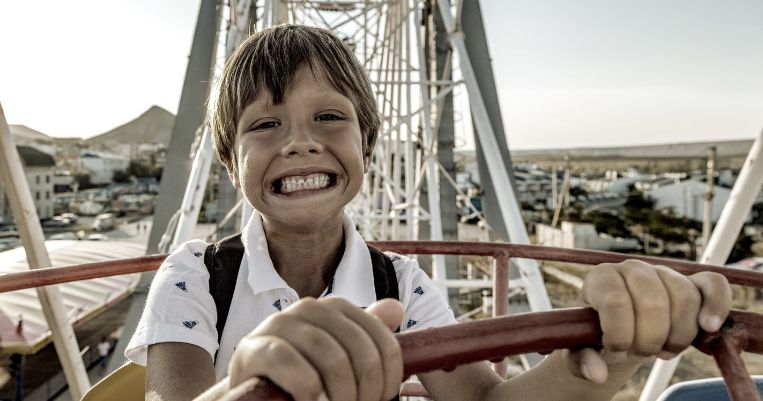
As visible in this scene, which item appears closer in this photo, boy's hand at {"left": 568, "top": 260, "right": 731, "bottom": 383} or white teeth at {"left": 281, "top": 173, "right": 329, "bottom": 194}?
boy's hand at {"left": 568, "top": 260, "right": 731, "bottom": 383}

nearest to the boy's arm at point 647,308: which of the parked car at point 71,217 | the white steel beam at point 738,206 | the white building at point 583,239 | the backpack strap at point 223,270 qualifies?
the backpack strap at point 223,270

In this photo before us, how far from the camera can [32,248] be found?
312cm

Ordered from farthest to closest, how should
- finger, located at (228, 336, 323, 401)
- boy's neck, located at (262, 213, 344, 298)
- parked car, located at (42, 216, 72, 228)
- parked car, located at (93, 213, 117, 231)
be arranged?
parked car, located at (93, 213, 117, 231), parked car, located at (42, 216, 72, 228), boy's neck, located at (262, 213, 344, 298), finger, located at (228, 336, 323, 401)

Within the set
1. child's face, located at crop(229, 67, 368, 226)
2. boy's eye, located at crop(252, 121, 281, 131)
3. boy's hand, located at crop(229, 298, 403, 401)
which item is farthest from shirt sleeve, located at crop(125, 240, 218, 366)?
boy's hand, located at crop(229, 298, 403, 401)

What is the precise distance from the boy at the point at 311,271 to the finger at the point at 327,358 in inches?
11.5

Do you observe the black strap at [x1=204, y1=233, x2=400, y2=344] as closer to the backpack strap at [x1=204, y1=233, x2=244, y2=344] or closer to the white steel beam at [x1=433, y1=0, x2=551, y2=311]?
the backpack strap at [x1=204, y1=233, x2=244, y2=344]

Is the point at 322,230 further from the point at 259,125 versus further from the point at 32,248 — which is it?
the point at 32,248

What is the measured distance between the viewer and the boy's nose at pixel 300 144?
1237 millimetres

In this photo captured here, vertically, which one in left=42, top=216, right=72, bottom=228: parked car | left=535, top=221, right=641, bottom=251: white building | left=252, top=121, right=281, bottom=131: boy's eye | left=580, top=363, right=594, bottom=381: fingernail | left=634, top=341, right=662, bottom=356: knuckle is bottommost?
left=535, top=221, right=641, bottom=251: white building

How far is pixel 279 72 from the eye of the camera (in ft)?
4.29

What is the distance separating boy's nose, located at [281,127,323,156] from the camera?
1.24m

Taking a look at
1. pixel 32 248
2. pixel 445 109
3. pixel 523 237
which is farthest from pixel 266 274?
pixel 445 109

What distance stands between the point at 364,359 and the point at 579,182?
65.9 m

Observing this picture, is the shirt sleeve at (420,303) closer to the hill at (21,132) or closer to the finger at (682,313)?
the finger at (682,313)
